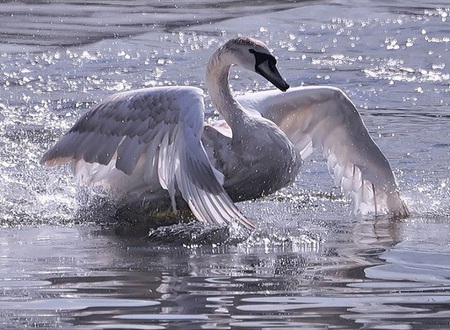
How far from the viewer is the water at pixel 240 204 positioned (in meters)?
5.70

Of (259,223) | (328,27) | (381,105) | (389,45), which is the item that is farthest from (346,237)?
(328,27)

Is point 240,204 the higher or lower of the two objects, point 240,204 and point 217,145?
the lower

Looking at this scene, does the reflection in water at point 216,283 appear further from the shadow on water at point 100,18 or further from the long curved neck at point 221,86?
the shadow on water at point 100,18

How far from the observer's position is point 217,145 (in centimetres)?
854

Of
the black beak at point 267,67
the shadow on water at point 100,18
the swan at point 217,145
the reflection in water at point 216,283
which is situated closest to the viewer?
the reflection in water at point 216,283

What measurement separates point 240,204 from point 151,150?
1.37m

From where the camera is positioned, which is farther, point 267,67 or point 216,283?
point 267,67

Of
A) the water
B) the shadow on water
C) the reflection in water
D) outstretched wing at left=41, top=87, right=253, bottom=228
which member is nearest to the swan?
outstretched wing at left=41, top=87, right=253, bottom=228

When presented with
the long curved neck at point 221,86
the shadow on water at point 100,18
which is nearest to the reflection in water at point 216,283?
the long curved neck at point 221,86

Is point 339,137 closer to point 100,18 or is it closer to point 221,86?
point 221,86

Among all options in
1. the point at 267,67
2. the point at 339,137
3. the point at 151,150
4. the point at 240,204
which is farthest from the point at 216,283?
the point at 339,137

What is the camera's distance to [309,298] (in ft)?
19.2

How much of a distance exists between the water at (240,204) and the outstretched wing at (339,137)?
0.60 ft

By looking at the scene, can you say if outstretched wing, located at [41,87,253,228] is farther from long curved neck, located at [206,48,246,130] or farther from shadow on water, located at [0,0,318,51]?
shadow on water, located at [0,0,318,51]
